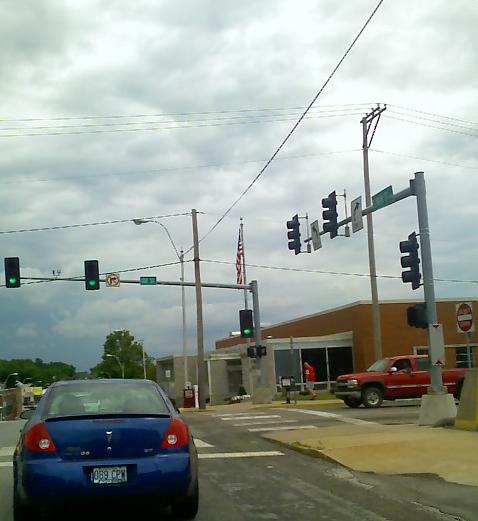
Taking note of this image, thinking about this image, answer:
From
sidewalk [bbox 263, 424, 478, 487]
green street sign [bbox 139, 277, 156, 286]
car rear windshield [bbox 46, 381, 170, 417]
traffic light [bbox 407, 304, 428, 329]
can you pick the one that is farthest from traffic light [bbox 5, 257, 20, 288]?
car rear windshield [bbox 46, 381, 170, 417]

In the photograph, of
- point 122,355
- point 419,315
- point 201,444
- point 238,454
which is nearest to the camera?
point 238,454

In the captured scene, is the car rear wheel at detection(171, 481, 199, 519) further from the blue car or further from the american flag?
the american flag

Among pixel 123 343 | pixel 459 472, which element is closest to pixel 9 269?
pixel 459 472

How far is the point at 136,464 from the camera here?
732 cm

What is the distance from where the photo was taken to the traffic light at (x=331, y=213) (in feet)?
74.0

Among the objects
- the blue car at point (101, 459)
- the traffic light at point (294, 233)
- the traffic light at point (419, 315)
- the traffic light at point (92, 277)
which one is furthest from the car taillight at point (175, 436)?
the traffic light at point (92, 277)

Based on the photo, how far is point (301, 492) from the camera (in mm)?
9672

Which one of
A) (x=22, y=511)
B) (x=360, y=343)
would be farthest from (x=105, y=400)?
(x=360, y=343)

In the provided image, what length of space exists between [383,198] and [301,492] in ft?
39.4

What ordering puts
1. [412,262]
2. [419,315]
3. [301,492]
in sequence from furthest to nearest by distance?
[412,262], [419,315], [301,492]

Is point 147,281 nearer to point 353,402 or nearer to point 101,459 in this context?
point 353,402

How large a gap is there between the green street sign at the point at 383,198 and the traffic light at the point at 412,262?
113 cm

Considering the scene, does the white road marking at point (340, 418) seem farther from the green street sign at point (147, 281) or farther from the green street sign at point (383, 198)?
the green street sign at point (147, 281)

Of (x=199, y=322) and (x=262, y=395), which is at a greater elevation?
(x=199, y=322)
